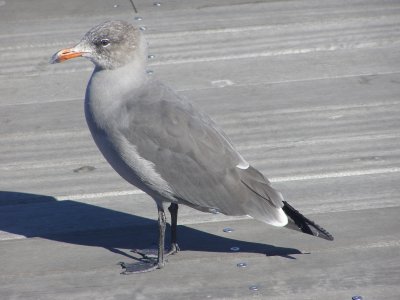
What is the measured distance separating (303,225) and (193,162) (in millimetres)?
459

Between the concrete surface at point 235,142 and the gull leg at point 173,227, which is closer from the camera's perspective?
the concrete surface at point 235,142

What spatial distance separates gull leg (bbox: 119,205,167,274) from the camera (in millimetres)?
3600

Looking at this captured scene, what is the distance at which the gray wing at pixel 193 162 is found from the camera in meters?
3.63

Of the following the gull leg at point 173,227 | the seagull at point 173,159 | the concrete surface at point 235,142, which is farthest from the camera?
the gull leg at point 173,227

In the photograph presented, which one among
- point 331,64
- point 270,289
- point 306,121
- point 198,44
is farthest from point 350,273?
point 198,44

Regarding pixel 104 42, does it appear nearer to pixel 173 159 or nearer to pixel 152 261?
pixel 173 159

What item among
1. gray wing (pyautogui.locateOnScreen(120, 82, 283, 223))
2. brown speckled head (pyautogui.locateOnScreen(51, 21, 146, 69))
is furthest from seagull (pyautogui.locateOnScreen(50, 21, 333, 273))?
brown speckled head (pyautogui.locateOnScreen(51, 21, 146, 69))

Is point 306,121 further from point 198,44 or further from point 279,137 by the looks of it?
point 198,44

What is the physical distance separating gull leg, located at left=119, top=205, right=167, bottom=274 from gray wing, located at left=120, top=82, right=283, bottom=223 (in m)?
0.13

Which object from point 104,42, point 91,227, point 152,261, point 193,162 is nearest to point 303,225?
point 193,162

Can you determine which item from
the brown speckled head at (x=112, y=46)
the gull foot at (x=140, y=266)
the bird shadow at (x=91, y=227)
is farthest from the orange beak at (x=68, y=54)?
the gull foot at (x=140, y=266)

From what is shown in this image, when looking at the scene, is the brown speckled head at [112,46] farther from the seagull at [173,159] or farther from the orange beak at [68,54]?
the seagull at [173,159]

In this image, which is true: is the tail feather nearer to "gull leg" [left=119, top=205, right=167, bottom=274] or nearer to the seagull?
the seagull

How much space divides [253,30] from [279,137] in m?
1.39
